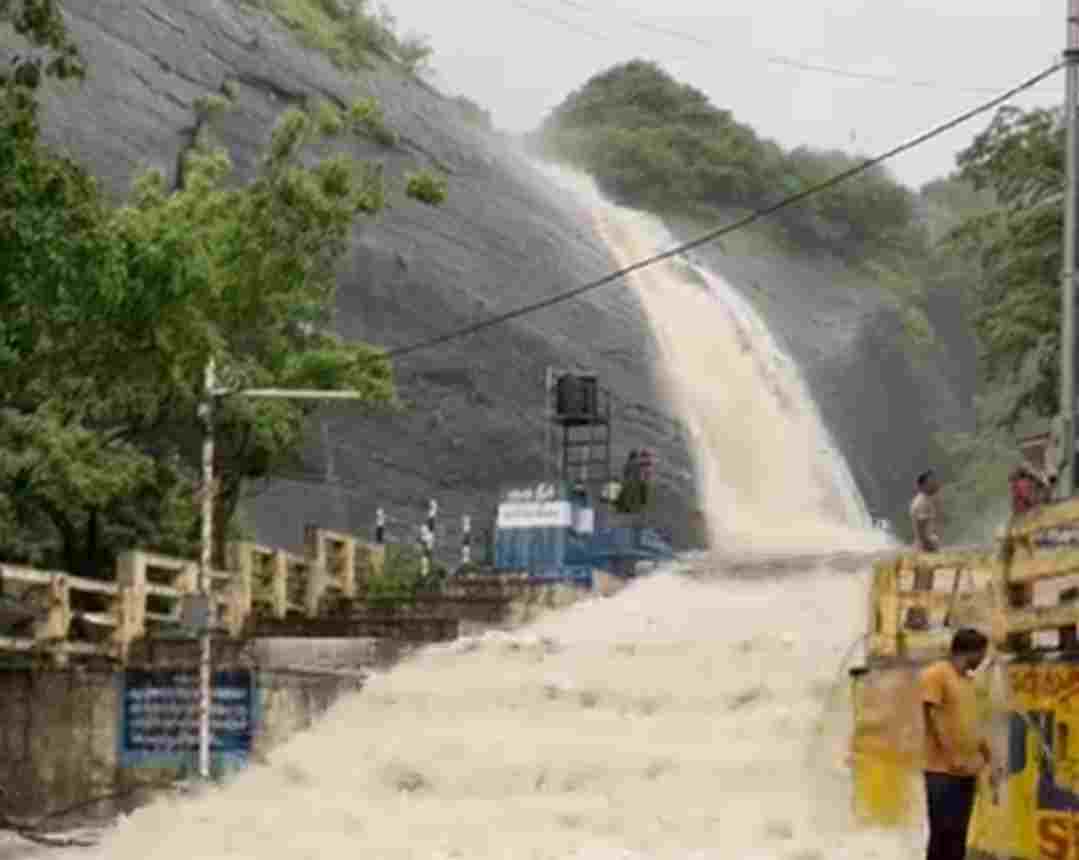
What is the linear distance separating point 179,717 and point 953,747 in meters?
12.4

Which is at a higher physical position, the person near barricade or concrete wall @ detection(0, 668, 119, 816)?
the person near barricade

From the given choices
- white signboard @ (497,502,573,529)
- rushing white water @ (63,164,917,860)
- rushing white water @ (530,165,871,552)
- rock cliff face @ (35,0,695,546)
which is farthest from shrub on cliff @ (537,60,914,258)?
rushing white water @ (63,164,917,860)

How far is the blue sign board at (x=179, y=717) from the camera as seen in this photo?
2036 centimetres

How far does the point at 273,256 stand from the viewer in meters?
24.6

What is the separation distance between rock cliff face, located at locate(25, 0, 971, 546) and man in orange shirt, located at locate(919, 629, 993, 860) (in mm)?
26069

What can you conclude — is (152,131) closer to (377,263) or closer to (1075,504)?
(377,263)

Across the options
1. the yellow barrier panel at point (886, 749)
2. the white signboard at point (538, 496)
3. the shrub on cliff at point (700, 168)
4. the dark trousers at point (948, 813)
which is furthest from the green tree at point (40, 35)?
the shrub on cliff at point (700, 168)

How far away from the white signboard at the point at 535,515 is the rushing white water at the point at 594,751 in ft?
4.98

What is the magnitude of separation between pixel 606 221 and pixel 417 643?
3059 centimetres

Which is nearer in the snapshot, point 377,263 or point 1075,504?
point 1075,504

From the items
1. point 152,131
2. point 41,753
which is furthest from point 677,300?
point 41,753

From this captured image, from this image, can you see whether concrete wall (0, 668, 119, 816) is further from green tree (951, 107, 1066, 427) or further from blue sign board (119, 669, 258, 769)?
green tree (951, 107, 1066, 427)

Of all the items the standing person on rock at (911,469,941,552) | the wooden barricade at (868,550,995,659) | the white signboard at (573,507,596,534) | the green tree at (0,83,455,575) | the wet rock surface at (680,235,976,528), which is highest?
the wet rock surface at (680,235,976,528)

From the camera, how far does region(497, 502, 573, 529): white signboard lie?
27578 mm
